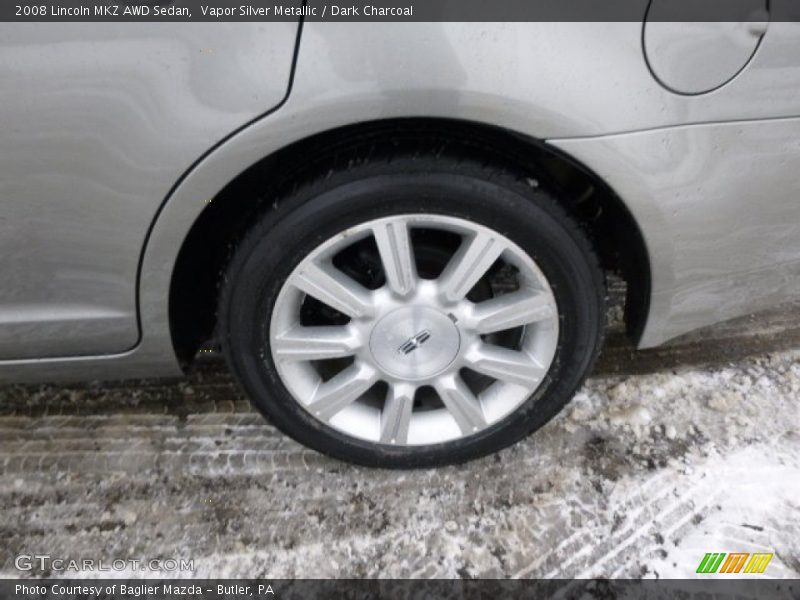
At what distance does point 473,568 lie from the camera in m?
1.67

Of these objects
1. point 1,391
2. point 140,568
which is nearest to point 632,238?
point 140,568

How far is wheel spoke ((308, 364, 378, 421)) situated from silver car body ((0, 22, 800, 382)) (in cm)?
46

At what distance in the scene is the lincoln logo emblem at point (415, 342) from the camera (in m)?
1.59

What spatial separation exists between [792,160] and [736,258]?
0.85 ft

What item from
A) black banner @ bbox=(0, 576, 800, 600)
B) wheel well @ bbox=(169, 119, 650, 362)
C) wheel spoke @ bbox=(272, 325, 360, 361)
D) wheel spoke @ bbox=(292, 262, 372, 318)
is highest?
wheel well @ bbox=(169, 119, 650, 362)

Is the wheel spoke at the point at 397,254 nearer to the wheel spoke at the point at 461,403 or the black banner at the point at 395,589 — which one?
the wheel spoke at the point at 461,403

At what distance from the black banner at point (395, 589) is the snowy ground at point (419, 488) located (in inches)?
1.2

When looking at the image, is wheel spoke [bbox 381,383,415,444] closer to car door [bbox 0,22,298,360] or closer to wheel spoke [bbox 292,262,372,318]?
wheel spoke [bbox 292,262,372,318]

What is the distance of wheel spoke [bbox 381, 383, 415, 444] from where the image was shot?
169cm

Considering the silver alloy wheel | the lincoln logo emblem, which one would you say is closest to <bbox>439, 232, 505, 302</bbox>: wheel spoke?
the silver alloy wheel

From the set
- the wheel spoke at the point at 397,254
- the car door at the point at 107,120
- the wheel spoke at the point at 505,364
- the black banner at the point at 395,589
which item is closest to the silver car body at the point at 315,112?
the car door at the point at 107,120

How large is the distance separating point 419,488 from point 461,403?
1.00 ft
